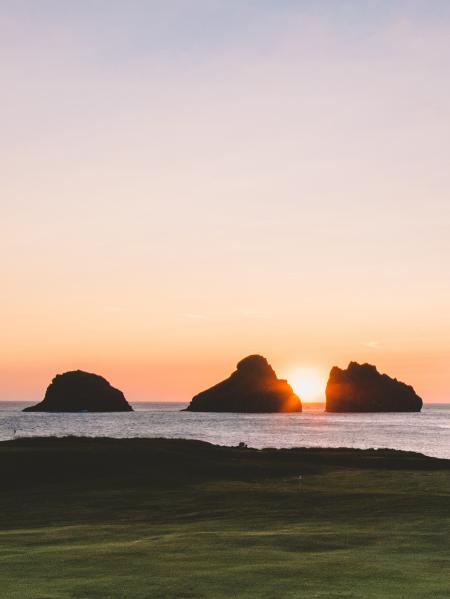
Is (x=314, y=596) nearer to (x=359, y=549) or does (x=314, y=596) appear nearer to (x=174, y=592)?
(x=174, y=592)

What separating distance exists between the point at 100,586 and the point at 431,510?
15273 millimetres

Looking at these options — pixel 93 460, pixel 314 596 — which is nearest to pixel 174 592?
pixel 314 596

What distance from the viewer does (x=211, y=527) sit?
72.5 ft

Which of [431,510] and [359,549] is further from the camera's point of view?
[431,510]

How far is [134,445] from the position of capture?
50.2m

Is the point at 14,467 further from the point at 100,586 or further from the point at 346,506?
the point at 100,586

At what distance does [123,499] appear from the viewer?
3055 centimetres

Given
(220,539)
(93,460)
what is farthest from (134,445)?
(220,539)

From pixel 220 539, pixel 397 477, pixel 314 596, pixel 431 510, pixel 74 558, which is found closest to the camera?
pixel 314 596

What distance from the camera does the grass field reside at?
13.5 meters

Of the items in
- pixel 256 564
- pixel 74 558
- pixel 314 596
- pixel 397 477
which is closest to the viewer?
pixel 314 596

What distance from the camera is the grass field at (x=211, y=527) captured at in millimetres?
13484

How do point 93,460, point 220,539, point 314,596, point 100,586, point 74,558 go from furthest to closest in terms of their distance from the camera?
point 93,460 → point 220,539 → point 74,558 → point 100,586 → point 314,596

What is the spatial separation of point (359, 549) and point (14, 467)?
26.7 m
